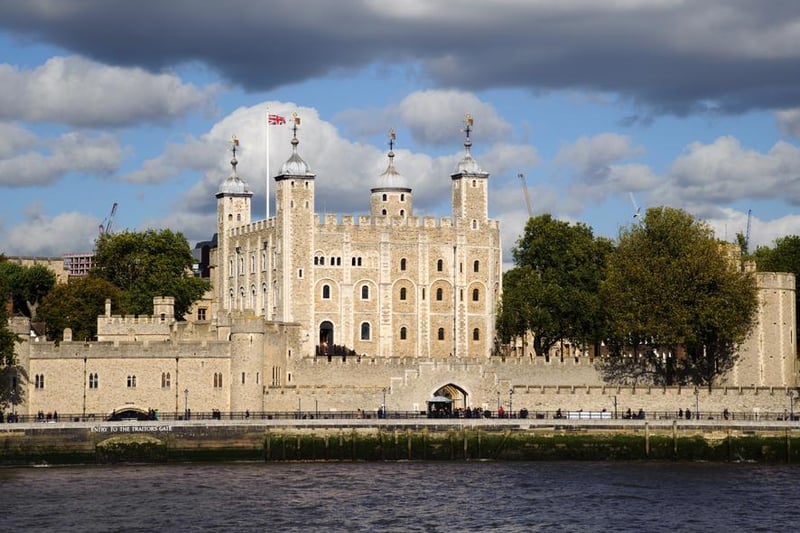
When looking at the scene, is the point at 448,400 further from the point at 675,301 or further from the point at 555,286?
the point at 555,286

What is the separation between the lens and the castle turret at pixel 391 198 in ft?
394

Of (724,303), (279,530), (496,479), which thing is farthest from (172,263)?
(279,530)

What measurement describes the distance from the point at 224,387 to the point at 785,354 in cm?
3327

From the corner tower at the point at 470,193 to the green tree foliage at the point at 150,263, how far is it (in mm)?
18381

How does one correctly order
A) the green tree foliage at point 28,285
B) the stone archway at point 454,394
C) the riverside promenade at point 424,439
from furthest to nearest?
the green tree foliage at point 28,285
the stone archway at point 454,394
the riverside promenade at point 424,439

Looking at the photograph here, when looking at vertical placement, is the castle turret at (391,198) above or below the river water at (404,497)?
above

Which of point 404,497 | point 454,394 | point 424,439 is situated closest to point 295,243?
point 454,394

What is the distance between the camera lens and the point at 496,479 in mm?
74625

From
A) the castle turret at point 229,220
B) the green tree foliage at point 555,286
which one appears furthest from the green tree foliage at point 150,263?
the green tree foliage at point 555,286

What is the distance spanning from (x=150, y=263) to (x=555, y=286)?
28.5 metres

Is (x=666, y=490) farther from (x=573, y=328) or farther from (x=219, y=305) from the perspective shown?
(x=219, y=305)

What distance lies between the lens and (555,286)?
10838 cm

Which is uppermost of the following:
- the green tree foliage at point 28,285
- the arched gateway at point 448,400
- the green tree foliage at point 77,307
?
the green tree foliage at point 28,285

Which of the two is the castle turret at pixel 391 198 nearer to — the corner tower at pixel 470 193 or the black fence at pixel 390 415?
the corner tower at pixel 470 193
